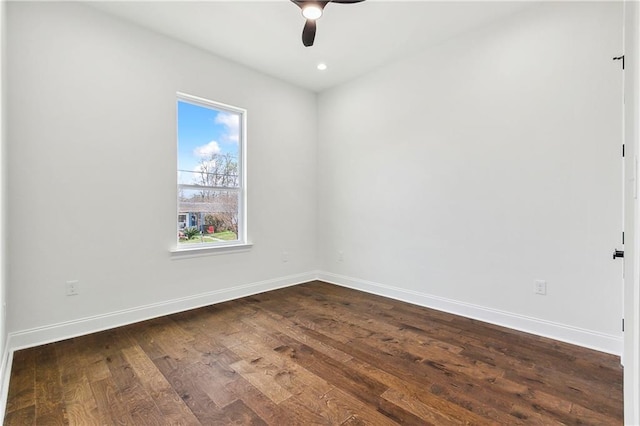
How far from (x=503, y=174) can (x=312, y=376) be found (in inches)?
98.4

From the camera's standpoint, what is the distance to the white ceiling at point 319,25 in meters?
2.74

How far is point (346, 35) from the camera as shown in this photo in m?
3.18

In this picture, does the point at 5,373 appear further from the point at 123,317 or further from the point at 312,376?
the point at 312,376

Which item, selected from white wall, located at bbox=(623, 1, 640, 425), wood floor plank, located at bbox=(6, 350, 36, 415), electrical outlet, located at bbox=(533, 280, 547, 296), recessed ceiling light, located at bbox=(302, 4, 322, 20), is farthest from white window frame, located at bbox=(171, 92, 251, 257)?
white wall, located at bbox=(623, 1, 640, 425)

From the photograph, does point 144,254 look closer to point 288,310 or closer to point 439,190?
point 288,310

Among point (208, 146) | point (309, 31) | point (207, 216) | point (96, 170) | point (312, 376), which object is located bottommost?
point (312, 376)

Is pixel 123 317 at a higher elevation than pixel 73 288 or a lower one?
lower

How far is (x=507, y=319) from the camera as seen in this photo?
290cm

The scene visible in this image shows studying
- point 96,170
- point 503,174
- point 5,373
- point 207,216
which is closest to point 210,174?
point 207,216

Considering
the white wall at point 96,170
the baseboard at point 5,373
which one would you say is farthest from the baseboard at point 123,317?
the baseboard at point 5,373

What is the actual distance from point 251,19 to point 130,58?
125cm

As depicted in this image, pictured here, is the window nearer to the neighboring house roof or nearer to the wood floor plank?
the neighboring house roof

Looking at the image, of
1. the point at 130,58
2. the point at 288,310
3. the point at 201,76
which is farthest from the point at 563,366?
the point at 130,58

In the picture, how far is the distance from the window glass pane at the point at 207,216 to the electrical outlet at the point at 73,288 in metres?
0.97
